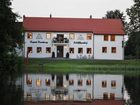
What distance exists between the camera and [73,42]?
88.6m

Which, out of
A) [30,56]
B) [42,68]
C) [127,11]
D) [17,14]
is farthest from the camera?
[30,56]

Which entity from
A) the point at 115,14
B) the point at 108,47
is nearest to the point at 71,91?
the point at 108,47

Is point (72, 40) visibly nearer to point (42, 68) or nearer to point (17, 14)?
point (42, 68)

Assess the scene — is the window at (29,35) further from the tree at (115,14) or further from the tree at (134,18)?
the tree at (115,14)

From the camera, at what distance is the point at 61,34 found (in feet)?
289

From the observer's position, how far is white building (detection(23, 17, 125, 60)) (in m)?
87.6

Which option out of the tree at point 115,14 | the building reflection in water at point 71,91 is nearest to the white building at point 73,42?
the tree at point 115,14

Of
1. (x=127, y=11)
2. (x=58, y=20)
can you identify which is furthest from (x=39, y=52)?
(x=127, y=11)

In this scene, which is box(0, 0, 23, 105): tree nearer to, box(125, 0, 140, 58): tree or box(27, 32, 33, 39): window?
box(125, 0, 140, 58): tree

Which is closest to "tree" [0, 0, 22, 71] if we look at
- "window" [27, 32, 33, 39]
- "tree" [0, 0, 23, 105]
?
"tree" [0, 0, 23, 105]

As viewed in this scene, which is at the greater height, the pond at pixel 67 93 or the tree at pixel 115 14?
the tree at pixel 115 14

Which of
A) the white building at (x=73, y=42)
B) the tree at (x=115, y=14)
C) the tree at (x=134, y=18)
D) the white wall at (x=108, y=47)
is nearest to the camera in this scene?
the tree at (x=134, y=18)

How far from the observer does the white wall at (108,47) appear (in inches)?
3469

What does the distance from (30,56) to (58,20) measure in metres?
10.2
